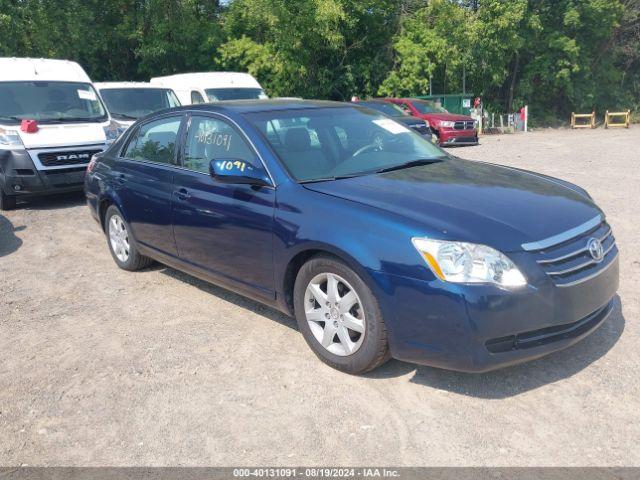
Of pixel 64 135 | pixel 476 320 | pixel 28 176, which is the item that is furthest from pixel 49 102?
pixel 476 320

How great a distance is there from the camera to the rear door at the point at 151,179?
5012 millimetres

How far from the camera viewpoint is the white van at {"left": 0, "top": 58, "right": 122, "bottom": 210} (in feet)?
29.3

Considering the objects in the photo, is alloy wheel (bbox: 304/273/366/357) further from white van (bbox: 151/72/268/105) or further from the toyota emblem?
white van (bbox: 151/72/268/105)

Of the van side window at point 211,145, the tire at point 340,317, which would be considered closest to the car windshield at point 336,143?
the van side window at point 211,145

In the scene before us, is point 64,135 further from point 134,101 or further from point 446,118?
point 446,118

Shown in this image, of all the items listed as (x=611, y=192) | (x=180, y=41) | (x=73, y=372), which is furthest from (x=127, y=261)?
(x=180, y=41)

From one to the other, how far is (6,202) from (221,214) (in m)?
6.56

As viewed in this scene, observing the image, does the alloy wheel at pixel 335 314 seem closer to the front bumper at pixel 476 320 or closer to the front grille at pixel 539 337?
the front bumper at pixel 476 320

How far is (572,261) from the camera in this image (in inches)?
134

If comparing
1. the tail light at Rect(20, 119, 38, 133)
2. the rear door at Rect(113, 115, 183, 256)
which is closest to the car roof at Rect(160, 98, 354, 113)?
the rear door at Rect(113, 115, 183, 256)

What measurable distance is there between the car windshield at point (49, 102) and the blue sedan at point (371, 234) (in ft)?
17.0

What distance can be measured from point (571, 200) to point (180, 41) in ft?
78.0

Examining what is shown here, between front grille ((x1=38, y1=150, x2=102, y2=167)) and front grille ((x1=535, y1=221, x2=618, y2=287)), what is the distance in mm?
7924

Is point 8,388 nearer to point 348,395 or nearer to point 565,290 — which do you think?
point 348,395
